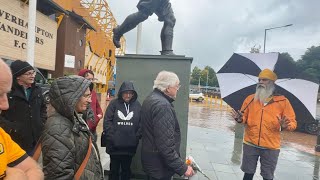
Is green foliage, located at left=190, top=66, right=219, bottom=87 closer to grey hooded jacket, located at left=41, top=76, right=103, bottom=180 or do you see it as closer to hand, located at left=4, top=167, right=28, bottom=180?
grey hooded jacket, located at left=41, top=76, right=103, bottom=180

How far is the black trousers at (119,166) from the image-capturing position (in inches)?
168

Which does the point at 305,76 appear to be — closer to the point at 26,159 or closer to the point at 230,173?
the point at 230,173

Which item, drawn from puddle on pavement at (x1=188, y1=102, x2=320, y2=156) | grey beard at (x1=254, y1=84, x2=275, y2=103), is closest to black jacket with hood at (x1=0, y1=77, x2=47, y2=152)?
grey beard at (x1=254, y1=84, x2=275, y2=103)

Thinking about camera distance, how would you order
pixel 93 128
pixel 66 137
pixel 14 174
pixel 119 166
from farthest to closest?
pixel 93 128
pixel 119 166
pixel 66 137
pixel 14 174

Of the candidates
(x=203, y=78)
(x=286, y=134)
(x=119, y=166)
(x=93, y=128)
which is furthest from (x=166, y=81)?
(x=203, y=78)

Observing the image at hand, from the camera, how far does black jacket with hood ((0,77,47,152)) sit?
11.2ft

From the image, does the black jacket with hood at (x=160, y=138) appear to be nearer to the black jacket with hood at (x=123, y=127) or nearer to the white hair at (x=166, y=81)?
the white hair at (x=166, y=81)

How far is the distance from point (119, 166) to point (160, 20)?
256 cm

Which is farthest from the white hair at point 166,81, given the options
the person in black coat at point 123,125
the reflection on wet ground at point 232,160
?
the reflection on wet ground at point 232,160

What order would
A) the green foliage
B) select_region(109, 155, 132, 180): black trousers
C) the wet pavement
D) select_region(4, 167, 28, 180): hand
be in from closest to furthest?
select_region(4, 167, 28, 180): hand
select_region(109, 155, 132, 180): black trousers
the wet pavement
the green foliage

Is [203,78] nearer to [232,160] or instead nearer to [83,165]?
[232,160]

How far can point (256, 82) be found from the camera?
14.0 feet

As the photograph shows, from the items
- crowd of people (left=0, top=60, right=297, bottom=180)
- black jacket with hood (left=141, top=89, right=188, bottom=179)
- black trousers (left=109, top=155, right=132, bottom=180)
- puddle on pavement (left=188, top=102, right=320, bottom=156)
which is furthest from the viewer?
puddle on pavement (left=188, top=102, right=320, bottom=156)

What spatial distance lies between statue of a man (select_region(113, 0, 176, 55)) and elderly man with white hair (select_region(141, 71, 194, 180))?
2.03 meters
